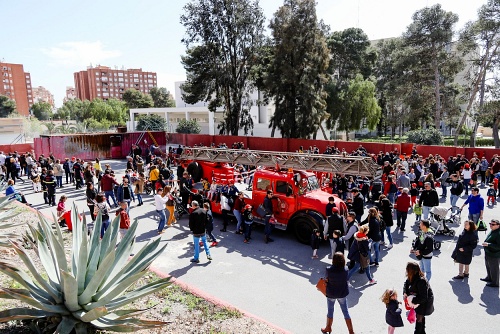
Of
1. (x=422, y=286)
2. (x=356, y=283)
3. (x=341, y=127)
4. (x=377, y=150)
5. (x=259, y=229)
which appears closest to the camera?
(x=422, y=286)

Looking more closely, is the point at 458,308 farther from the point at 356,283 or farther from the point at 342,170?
the point at 342,170

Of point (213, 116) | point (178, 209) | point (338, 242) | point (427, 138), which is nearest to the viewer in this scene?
point (338, 242)

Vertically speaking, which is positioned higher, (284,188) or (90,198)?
(284,188)

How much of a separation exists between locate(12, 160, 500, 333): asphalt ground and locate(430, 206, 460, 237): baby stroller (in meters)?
0.26

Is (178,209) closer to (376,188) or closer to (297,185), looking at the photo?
(297,185)

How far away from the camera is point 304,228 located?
10.2 meters

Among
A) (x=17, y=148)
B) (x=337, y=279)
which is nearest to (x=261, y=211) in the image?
(x=337, y=279)

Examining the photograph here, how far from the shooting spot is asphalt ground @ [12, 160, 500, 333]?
6551mm

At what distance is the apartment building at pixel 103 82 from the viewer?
153 m

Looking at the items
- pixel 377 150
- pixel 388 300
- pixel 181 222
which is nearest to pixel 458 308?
pixel 388 300

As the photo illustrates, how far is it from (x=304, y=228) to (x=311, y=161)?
2416 mm

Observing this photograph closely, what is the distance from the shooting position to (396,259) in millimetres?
9297

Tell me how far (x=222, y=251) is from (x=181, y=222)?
3206 mm

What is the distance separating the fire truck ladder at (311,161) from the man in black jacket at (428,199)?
4.65 ft
